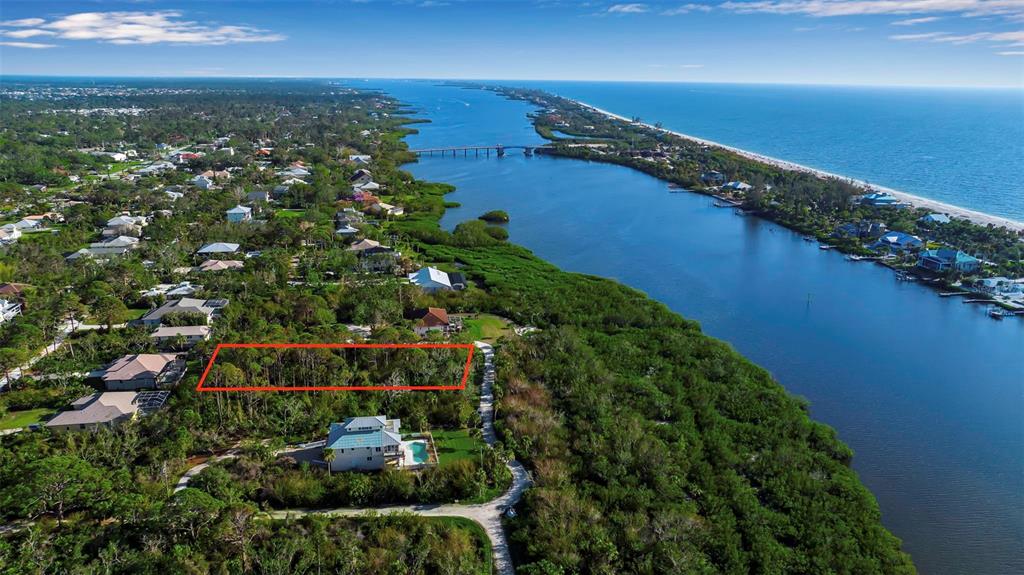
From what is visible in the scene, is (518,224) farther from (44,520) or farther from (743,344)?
(44,520)

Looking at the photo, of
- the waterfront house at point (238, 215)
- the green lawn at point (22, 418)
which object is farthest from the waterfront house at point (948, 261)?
the waterfront house at point (238, 215)

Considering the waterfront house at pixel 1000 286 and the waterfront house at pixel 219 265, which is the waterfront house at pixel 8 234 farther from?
the waterfront house at pixel 1000 286

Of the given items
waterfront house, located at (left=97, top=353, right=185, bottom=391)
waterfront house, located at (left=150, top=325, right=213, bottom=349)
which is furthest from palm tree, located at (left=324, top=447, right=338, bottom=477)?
waterfront house, located at (left=150, top=325, right=213, bottom=349)

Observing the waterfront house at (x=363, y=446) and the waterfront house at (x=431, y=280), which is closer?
the waterfront house at (x=363, y=446)

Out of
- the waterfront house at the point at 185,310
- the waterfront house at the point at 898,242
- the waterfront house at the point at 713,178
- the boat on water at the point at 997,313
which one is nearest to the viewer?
the waterfront house at the point at 185,310

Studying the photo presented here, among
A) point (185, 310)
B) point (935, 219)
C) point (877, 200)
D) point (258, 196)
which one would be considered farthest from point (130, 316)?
point (877, 200)

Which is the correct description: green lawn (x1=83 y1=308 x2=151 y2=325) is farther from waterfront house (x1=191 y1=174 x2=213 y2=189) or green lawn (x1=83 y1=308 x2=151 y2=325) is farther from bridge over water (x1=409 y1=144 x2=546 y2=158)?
bridge over water (x1=409 y1=144 x2=546 y2=158)

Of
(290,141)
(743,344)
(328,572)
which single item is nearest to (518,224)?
(743,344)

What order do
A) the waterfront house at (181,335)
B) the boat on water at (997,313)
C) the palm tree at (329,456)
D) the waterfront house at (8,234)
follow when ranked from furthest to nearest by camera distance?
the waterfront house at (8,234)
the boat on water at (997,313)
the waterfront house at (181,335)
the palm tree at (329,456)
